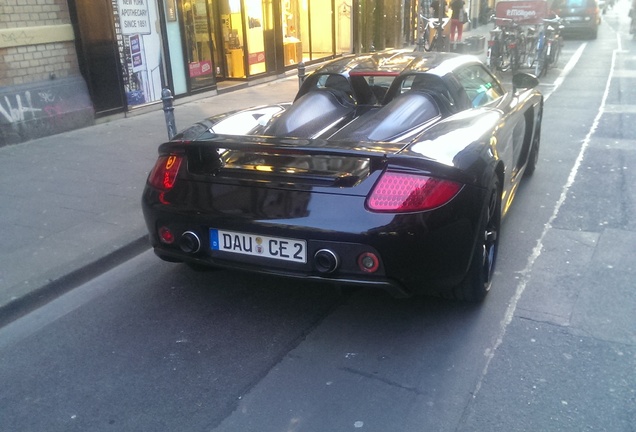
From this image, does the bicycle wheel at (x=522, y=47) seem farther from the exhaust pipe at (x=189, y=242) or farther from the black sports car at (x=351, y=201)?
the exhaust pipe at (x=189, y=242)

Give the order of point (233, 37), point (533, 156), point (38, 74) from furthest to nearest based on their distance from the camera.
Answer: point (233, 37) → point (38, 74) → point (533, 156)

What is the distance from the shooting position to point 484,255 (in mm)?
3701

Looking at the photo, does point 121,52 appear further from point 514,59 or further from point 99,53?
point 514,59

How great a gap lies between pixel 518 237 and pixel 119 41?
737cm

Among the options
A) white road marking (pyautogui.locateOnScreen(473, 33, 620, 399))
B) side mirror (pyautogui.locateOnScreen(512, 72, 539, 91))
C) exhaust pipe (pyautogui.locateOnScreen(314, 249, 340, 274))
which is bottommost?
white road marking (pyautogui.locateOnScreen(473, 33, 620, 399))

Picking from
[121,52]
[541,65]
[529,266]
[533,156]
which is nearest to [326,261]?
[529,266]

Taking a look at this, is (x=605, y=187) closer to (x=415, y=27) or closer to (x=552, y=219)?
(x=552, y=219)

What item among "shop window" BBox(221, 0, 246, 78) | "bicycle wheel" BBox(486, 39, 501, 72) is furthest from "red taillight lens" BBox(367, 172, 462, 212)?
"bicycle wheel" BBox(486, 39, 501, 72)

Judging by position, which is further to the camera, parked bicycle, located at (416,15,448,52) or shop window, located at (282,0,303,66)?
parked bicycle, located at (416,15,448,52)

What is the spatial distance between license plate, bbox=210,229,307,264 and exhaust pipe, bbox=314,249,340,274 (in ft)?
0.26

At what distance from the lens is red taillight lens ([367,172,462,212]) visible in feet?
10.1

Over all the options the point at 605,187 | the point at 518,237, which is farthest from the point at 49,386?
the point at 605,187

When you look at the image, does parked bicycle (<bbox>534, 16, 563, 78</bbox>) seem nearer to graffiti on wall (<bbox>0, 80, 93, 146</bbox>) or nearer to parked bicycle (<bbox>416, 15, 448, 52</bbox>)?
parked bicycle (<bbox>416, 15, 448, 52</bbox>)

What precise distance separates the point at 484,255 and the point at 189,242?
5.77 ft
